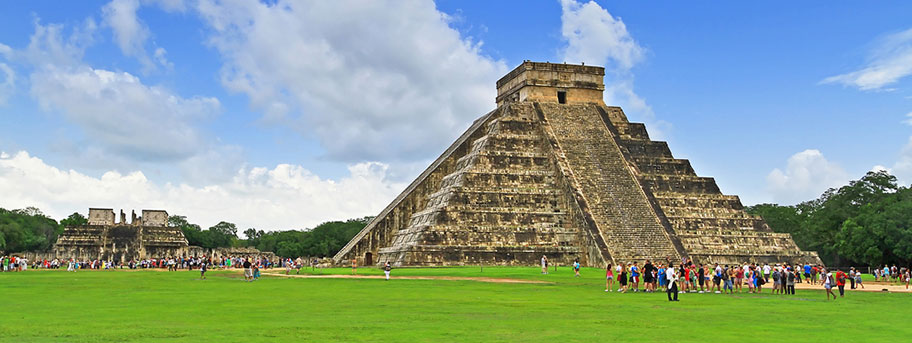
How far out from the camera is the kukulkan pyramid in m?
37.7

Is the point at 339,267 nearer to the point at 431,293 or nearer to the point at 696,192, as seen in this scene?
the point at 696,192

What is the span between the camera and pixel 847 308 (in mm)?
16875

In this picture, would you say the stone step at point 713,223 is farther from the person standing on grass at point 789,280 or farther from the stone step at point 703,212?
the person standing on grass at point 789,280

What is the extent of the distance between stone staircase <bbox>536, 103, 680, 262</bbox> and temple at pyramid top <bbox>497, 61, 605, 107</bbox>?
659 mm

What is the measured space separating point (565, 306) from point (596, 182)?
2541 cm

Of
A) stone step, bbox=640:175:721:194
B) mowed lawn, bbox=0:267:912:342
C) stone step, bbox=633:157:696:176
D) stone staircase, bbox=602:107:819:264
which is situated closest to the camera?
mowed lawn, bbox=0:267:912:342

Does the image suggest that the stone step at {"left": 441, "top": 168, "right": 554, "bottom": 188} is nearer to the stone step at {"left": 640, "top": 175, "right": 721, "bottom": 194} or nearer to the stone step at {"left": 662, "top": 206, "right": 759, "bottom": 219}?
the stone step at {"left": 640, "top": 175, "right": 721, "bottom": 194}

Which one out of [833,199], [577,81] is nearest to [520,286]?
[577,81]

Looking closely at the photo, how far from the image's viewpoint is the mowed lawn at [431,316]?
11500 millimetres

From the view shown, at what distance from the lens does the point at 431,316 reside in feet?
46.5

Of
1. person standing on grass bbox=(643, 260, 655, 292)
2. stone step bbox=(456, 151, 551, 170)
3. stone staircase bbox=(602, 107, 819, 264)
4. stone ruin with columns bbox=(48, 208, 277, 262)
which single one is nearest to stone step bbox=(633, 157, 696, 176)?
stone staircase bbox=(602, 107, 819, 264)

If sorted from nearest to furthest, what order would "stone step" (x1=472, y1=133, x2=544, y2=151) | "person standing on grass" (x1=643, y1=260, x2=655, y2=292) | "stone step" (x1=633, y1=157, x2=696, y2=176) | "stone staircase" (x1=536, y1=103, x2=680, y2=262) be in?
"person standing on grass" (x1=643, y1=260, x2=655, y2=292), "stone staircase" (x1=536, y1=103, x2=680, y2=262), "stone step" (x1=472, y1=133, x2=544, y2=151), "stone step" (x1=633, y1=157, x2=696, y2=176)

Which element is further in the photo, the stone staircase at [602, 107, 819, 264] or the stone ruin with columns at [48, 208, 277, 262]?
the stone ruin with columns at [48, 208, 277, 262]

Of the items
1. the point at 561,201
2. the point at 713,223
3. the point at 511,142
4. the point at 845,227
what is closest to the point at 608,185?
the point at 561,201
